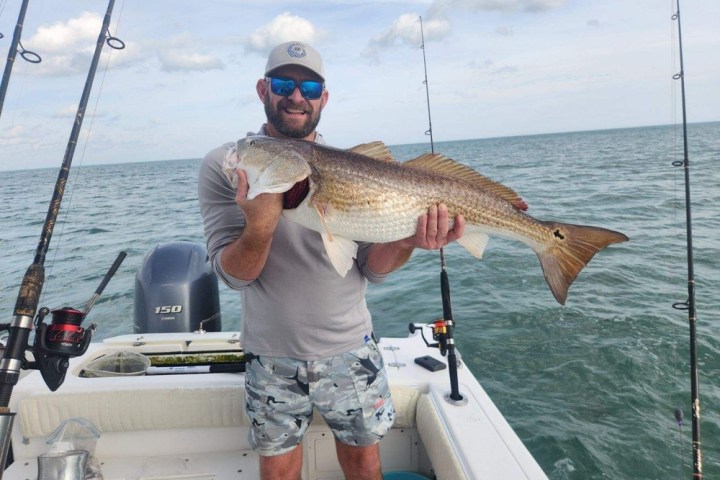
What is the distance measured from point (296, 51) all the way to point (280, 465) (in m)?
2.47

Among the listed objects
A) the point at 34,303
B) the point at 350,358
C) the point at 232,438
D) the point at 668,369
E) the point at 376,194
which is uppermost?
the point at 376,194

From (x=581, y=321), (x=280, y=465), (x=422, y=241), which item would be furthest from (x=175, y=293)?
(x=581, y=321)

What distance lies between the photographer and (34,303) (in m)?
2.96

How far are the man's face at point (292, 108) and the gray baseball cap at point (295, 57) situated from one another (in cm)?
3

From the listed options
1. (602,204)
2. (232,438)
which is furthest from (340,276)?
(602,204)

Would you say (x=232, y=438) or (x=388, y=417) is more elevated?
(x=388, y=417)

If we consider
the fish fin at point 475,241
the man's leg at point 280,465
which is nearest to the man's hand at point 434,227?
the fish fin at point 475,241

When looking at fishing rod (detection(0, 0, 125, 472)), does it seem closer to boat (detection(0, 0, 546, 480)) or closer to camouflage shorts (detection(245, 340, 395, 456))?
boat (detection(0, 0, 546, 480))

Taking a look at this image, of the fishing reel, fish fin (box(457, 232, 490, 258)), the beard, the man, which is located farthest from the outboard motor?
fish fin (box(457, 232, 490, 258))

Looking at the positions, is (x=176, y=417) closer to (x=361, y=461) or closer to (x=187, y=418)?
(x=187, y=418)

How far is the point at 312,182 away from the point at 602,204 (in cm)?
1736

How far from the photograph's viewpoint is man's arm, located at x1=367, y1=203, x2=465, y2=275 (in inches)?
108

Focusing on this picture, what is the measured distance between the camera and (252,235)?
94.5 inches

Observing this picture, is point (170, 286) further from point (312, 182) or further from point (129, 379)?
point (312, 182)
